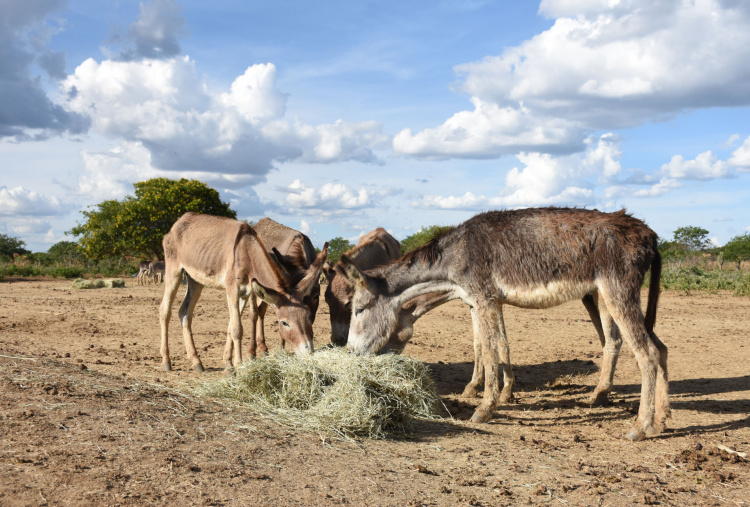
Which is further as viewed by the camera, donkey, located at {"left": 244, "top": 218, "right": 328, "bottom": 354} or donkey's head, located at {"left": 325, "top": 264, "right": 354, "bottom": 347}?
donkey's head, located at {"left": 325, "top": 264, "right": 354, "bottom": 347}

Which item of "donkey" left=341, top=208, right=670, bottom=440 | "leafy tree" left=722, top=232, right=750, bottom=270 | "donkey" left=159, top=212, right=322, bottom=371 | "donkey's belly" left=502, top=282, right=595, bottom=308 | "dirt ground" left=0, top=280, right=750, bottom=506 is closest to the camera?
"dirt ground" left=0, top=280, right=750, bottom=506

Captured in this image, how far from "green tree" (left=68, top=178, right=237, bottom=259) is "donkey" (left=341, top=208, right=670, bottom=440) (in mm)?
23653

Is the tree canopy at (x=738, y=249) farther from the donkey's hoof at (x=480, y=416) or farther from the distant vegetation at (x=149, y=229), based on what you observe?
the donkey's hoof at (x=480, y=416)

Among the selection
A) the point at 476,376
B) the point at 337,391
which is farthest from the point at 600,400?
the point at 337,391

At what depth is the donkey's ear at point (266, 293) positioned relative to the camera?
739 cm

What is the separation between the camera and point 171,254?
9.29 metres

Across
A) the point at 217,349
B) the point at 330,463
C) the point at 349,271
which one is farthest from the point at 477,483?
the point at 217,349

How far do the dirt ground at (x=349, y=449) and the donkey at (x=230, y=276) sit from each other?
2.85 ft

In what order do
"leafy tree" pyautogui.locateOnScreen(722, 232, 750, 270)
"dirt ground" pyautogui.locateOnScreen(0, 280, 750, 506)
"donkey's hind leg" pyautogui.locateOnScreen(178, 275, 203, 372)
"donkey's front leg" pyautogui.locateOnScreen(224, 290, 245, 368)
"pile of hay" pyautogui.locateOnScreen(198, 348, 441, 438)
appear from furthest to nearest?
"leafy tree" pyautogui.locateOnScreen(722, 232, 750, 270) < "donkey's hind leg" pyautogui.locateOnScreen(178, 275, 203, 372) < "donkey's front leg" pyautogui.locateOnScreen(224, 290, 245, 368) < "pile of hay" pyautogui.locateOnScreen(198, 348, 441, 438) < "dirt ground" pyautogui.locateOnScreen(0, 280, 750, 506)

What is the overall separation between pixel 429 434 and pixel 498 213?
2.72 metres

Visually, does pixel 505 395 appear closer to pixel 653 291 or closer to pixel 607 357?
pixel 607 357

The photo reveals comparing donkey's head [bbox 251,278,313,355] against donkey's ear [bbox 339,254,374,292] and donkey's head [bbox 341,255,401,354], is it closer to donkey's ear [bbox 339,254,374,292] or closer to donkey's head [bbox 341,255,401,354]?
donkey's head [bbox 341,255,401,354]

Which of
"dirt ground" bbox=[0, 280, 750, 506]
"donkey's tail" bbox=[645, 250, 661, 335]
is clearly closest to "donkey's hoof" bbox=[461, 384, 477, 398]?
"dirt ground" bbox=[0, 280, 750, 506]

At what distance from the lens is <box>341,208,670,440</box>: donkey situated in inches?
228
